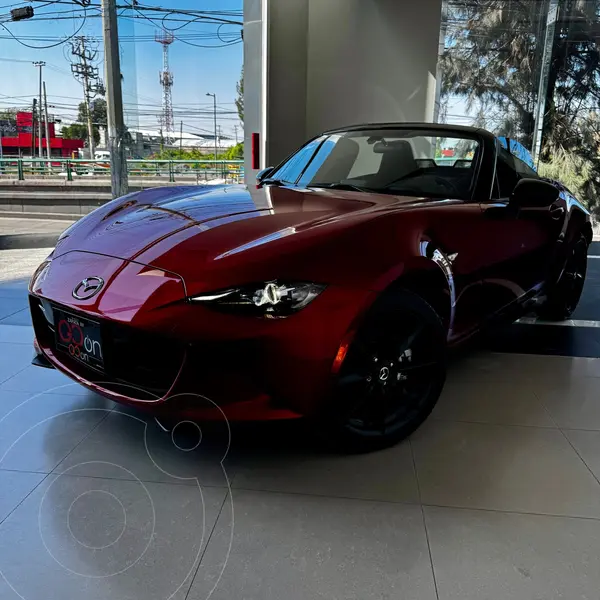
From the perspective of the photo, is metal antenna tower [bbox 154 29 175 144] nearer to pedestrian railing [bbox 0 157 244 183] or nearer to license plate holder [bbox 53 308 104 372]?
pedestrian railing [bbox 0 157 244 183]

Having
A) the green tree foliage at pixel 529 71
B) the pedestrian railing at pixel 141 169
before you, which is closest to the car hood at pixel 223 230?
the pedestrian railing at pixel 141 169

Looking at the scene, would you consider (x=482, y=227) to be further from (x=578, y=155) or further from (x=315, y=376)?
(x=578, y=155)

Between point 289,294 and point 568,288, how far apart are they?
2790mm

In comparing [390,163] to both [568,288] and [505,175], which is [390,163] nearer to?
[505,175]

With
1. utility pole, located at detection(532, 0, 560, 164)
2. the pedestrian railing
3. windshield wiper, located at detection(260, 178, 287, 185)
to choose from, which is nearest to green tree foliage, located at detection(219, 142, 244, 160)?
the pedestrian railing

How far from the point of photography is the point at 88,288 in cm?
173

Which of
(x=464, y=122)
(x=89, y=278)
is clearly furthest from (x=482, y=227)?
(x=464, y=122)

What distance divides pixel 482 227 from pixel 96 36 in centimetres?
498

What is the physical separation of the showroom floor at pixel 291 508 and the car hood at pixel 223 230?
1.68 feet

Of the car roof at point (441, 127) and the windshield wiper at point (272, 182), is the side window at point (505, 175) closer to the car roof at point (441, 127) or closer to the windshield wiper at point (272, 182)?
the car roof at point (441, 127)

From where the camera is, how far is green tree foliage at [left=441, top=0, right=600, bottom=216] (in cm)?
669

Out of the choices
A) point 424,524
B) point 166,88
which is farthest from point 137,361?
point 166,88

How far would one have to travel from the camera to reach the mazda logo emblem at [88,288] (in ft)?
5.60

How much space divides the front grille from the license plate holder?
26mm
